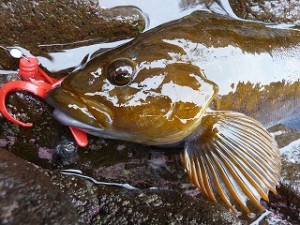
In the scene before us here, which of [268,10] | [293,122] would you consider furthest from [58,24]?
[293,122]

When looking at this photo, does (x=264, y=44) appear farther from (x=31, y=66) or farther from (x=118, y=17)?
(x=31, y=66)

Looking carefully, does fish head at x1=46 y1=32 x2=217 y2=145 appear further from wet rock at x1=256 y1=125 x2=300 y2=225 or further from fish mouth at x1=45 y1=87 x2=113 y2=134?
wet rock at x1=256 y1=125 x2=300 y2=225

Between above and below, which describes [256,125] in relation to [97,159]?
above

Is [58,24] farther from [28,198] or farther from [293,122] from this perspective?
[293,122]

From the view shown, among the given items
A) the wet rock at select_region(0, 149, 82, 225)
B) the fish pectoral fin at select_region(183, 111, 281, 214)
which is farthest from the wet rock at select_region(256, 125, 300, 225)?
the wet rock at select_region(0, 149, 82, 225)

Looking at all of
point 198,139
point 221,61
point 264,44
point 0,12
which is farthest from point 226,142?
point 0,12

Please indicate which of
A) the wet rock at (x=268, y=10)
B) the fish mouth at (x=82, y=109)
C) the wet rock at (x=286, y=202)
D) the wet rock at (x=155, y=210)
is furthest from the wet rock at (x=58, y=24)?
the wet rock at (x=286, y=202)

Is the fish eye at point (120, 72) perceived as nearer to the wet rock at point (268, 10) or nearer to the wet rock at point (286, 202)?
the wet rock at point (268, 10)
